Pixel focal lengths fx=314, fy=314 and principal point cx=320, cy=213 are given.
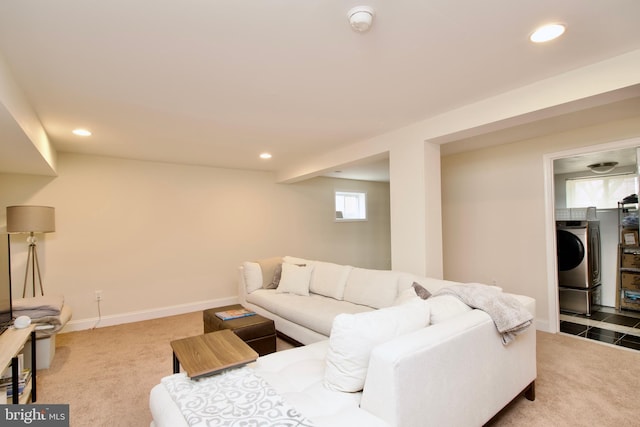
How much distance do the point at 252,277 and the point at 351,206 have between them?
3.28 m

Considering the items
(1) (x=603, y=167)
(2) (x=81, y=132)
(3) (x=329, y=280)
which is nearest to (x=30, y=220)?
(2) (x=81, y=132)

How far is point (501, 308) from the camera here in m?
1.88

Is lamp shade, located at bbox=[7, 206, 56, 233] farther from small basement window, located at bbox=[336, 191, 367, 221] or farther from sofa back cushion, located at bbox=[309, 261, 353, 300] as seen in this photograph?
small basement window, located at bbox=[336, 191, 367, 221]

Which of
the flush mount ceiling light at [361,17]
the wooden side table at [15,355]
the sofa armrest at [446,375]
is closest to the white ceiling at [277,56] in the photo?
the flush mount ceiling light at [361,17]

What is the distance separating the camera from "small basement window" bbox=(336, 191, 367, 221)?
657cm

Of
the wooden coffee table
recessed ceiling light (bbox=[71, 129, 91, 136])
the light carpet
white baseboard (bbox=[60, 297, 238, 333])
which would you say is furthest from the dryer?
recessed ceiling light (bbox=[71, 129, 91, 136])

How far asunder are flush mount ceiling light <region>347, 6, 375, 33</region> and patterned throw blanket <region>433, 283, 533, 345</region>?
1686 mm

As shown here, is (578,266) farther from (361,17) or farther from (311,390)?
(361,17)

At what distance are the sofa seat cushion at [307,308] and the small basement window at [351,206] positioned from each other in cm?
302

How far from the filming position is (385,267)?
7086 mm

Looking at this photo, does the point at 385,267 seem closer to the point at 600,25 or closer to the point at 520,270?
the point at 520,270

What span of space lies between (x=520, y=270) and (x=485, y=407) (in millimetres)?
2605

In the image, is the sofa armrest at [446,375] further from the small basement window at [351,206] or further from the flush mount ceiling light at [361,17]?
the small basement window at [351,206]

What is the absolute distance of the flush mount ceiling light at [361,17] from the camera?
4.71 feet
